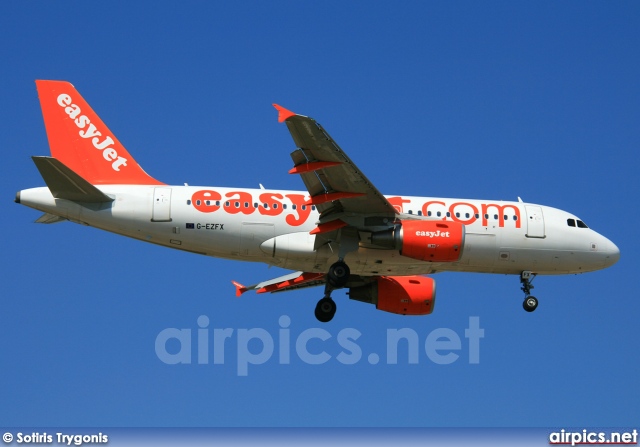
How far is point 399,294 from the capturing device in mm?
41219

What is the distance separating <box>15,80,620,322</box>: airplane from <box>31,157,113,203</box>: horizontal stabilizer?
3cm

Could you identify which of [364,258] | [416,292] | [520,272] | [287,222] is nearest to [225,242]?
[287,222]

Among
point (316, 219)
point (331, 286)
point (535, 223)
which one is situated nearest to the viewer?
point (316, 219)

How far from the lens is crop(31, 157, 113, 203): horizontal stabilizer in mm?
35500

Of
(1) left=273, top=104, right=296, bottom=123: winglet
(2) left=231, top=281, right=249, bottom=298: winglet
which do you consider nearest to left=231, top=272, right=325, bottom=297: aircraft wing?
(2) left=231, top=281, right=249, bottom=298: winglet

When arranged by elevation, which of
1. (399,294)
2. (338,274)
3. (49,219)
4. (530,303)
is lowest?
(338,274)

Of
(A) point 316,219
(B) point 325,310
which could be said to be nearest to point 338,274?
(A) point 316,219

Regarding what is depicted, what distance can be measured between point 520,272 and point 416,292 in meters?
3.85

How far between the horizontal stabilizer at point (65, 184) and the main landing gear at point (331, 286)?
25.2 ft

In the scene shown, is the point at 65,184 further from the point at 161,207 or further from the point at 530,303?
the point at 530,303

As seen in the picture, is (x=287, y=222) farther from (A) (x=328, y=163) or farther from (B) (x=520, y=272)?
(B) (x=520, y=272)

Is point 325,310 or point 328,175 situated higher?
point 328,175

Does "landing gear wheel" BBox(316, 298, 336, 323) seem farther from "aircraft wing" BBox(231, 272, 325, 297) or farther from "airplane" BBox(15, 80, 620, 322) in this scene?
"aircraft wing" BBox(231, 272, 325, 297)

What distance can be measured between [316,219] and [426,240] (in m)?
3.91
